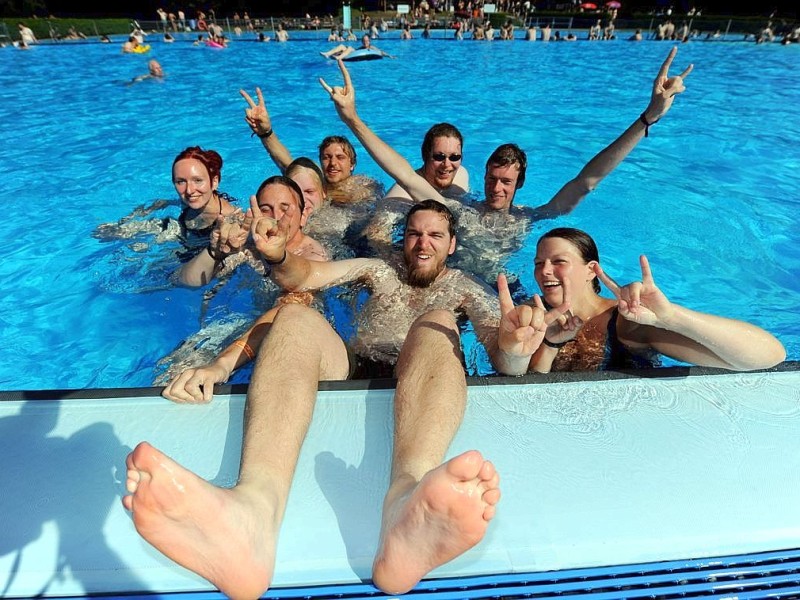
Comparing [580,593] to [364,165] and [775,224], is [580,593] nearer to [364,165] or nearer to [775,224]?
[775,224]

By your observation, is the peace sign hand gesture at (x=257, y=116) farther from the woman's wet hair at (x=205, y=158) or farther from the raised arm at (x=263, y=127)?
the woman's wet hair at (x=205, y=158)

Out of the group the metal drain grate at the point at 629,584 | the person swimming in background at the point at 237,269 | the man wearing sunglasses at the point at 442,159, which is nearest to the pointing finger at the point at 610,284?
the metal drain grate at the point at 629,584

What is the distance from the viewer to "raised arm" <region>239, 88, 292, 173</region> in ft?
14.6

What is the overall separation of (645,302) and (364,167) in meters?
6.89

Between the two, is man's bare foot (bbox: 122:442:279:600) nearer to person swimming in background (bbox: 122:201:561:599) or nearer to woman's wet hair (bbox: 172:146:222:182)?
person swimming in background (bbox: 122:201:561:599)

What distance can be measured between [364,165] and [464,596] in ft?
24.8

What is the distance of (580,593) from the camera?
154cm

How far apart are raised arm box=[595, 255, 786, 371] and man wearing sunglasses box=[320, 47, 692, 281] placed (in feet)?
6.37

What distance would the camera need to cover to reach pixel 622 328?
8.29 feet

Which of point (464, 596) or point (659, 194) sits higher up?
point (464, 596)

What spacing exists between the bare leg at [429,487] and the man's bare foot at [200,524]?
0.35 meters

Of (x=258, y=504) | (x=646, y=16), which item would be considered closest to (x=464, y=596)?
(x=258, y=504)

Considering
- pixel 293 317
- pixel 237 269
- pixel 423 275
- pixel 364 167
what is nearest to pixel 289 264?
pixel 293 317

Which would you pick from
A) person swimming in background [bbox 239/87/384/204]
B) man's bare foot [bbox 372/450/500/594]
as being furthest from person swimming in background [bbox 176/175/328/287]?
man's bare foot [bbox 372/450/500/594]
